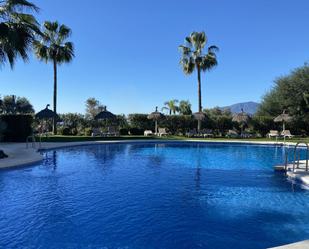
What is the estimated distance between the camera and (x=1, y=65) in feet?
39.1

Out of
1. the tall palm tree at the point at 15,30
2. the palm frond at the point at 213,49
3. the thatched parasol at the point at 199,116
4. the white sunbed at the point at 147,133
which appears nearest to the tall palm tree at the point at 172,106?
the palm frond at the point at 213,49

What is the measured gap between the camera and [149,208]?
6434mm

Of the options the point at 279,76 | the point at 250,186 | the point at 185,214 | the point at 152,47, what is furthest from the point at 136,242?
the point at 279,76

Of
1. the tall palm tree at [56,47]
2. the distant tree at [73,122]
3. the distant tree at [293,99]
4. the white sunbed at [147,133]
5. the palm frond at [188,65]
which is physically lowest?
the white sunbed at [147,133]

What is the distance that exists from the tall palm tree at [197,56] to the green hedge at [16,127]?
591 inches

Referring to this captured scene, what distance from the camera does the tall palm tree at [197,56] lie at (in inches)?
1102

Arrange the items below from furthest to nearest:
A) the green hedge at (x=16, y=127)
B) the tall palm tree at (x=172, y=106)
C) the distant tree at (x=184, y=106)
Result: the tall palm tree at (x=172, y=106) → the distant tree at (x=184, y=106) → the green hedge at (x=16, y=127)

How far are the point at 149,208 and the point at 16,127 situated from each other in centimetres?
1642

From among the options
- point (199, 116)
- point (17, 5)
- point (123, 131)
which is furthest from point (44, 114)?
point (199, 116)

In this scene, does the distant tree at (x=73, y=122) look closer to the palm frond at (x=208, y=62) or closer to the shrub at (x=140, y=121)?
the shrub at (x=140, y=121)

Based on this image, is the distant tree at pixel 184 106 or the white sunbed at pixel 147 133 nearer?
the white sunbed at pixel 147 133

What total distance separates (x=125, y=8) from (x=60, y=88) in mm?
11175

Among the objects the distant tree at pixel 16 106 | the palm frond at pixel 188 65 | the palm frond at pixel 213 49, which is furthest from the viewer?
the distant tree at pixel 16 106

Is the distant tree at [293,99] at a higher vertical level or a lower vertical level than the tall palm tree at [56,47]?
lower
